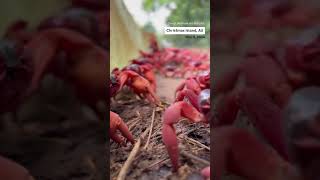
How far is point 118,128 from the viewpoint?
170 cm

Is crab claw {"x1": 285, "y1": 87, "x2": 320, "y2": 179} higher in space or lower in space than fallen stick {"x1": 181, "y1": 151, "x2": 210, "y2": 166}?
higher

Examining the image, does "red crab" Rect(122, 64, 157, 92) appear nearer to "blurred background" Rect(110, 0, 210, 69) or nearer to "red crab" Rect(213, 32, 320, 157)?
"blurred background" Rect(110, 0, 210, 69)

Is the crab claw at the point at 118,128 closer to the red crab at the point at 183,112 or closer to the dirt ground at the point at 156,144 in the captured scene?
the dirt ground at the point at 156,144

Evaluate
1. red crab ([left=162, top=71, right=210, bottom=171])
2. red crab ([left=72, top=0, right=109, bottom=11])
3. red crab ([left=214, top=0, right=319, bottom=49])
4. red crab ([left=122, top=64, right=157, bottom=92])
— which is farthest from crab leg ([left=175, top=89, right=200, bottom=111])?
red crab ([left=72, top=0, right=109, bottom=11])

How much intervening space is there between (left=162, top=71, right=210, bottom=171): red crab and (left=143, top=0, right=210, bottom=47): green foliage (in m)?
0.14

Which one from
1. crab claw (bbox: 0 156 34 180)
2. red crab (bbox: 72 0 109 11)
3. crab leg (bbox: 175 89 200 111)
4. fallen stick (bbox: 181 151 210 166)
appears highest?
red crab (bbox: 72 0 109 11)

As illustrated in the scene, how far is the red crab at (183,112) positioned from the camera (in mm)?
1637

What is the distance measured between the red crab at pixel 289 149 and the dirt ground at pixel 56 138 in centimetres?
47

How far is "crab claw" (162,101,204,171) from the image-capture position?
64.5 inches

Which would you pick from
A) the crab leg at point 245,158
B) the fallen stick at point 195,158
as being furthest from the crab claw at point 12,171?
the crab leg at point 245,158

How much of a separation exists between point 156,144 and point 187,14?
1.65ft

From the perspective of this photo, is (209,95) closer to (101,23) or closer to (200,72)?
(200,72)

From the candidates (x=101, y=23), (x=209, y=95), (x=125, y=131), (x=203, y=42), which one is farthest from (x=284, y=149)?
(x=101, y=23)

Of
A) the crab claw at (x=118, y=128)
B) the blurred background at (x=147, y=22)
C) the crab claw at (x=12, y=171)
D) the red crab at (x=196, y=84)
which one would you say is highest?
the blurred background at (x=147, y=22)
